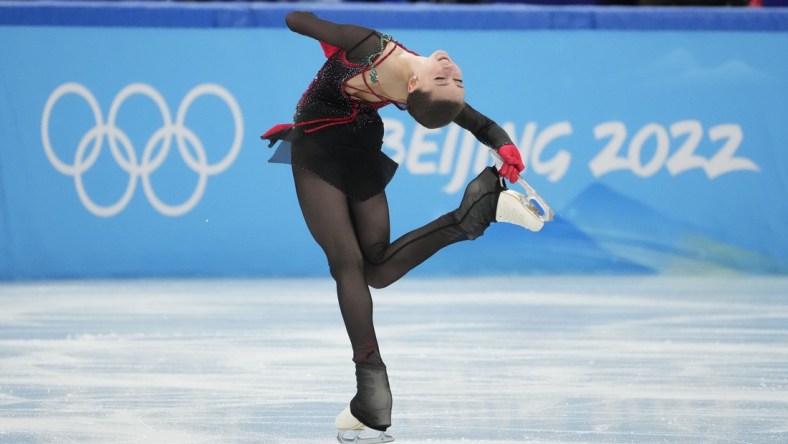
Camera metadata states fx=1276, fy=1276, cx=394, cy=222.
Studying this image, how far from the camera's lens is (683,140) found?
28.8 feet

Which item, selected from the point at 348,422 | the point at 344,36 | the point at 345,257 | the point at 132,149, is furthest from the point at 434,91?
the point at 132,149

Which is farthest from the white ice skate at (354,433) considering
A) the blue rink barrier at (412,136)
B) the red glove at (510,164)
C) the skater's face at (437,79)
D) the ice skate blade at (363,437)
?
the blue rink barrier at (412,136)

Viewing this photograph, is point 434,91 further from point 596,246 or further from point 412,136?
A: point 596,246

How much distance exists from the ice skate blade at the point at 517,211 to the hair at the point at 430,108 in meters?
0.29

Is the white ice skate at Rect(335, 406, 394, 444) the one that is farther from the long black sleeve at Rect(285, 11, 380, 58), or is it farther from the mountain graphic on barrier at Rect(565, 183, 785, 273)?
the mountain graphic on barrier at Rect(565, 183, 785, 273)

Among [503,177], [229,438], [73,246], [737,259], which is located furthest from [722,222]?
[229,438]

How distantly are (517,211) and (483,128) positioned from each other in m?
0.41

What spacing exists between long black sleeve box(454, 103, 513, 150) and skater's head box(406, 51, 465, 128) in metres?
0.22

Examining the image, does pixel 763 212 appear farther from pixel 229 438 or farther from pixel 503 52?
pixel 229 438

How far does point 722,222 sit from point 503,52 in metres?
1.91

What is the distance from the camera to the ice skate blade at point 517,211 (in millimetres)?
3826

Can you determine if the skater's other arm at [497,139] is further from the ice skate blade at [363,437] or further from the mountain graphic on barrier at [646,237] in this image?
the mountain graphic on barrier at [646,237]

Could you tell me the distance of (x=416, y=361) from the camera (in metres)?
5.38

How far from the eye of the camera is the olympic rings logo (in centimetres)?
848
